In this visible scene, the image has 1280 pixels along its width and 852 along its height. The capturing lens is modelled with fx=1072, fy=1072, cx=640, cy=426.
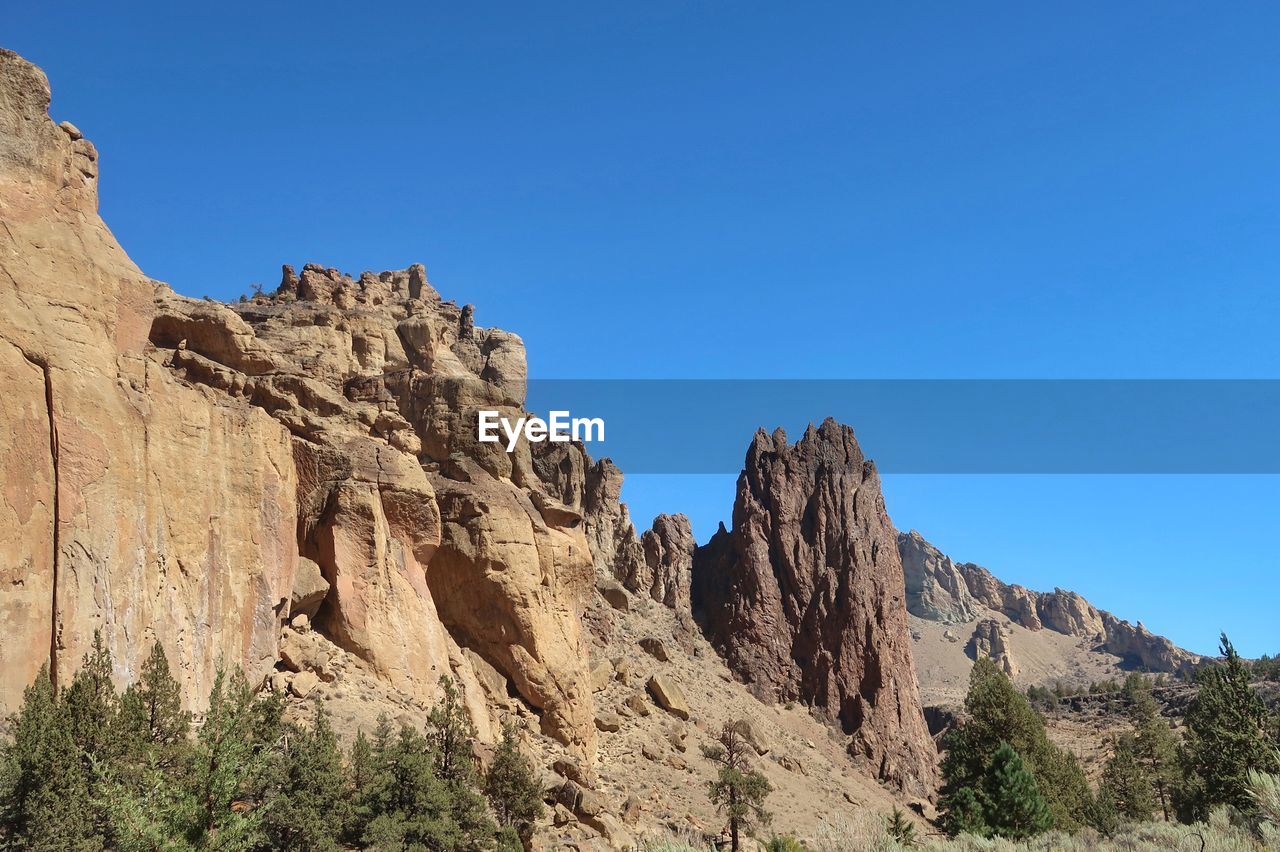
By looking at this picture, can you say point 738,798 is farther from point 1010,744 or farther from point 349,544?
point 349,544

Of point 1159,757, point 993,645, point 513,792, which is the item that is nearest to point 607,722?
point 513,792

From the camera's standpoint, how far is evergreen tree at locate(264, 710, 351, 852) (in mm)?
28797

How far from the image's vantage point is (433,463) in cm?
5488

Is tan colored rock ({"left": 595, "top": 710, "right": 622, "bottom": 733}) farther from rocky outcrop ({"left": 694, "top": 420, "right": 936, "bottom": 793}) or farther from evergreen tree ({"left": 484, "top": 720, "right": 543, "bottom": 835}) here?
rocky outcrop ({"left": 694, "top": 420, "right": 936, "bottom": 793})

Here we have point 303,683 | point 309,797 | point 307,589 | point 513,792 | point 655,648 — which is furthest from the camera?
point 655,648

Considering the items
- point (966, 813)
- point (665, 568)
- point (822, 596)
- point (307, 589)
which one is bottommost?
point (966, 813)

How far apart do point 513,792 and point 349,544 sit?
1212 centimetres

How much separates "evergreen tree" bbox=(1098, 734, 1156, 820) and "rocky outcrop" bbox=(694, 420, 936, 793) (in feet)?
68.7

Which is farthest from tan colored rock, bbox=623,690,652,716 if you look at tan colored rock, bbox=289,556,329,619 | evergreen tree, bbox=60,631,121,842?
evergreen tree, bbox=60,631,121,842

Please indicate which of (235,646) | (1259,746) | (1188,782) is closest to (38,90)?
(235,646)

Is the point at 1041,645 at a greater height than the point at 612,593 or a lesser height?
greater

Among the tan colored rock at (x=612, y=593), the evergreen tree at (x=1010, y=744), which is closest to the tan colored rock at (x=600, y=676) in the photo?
the tan colored rock at (x=612, y=593)

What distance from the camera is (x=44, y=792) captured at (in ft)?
80.2

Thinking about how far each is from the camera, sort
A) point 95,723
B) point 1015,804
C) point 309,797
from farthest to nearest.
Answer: point 1015,804 < point 309,797 < point 95,723
